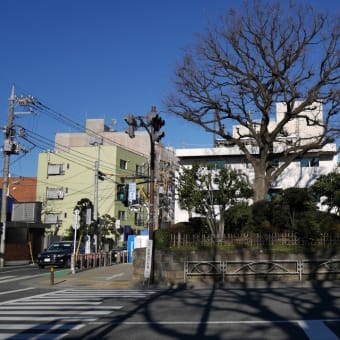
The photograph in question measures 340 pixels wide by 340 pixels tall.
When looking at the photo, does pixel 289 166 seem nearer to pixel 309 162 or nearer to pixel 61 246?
pixel 309 162

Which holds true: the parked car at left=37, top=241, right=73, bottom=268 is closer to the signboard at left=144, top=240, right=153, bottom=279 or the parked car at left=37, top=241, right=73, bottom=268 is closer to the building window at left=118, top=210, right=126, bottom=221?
the signboard at left=144, top=240, right=153, bottom=279

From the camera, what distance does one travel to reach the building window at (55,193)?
5616 centimetres

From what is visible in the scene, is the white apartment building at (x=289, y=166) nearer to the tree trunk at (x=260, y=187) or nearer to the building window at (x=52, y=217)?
the tree trunk at (x=260, y=187)

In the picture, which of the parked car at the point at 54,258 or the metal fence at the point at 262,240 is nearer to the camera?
the metal fence at the point at 262,240

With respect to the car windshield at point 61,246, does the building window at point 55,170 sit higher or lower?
higher

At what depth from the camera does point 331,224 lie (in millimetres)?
20188

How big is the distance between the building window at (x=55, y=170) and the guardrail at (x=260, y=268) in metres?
41.1

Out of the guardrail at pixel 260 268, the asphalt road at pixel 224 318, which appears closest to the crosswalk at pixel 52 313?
the asphalt road at pixel 224 318

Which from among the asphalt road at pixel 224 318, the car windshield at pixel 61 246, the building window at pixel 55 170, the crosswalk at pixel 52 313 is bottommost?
the crosswalk at pixel 52 313

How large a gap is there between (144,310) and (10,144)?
77.4ft

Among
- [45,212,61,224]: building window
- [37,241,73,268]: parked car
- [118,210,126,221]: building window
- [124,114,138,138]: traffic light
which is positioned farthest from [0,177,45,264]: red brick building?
[124,114,138,138]: traffic light

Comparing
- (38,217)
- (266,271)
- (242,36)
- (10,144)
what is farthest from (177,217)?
(266,271)

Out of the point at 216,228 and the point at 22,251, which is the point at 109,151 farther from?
the point at 216,228

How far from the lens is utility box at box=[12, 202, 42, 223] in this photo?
39719 mm
